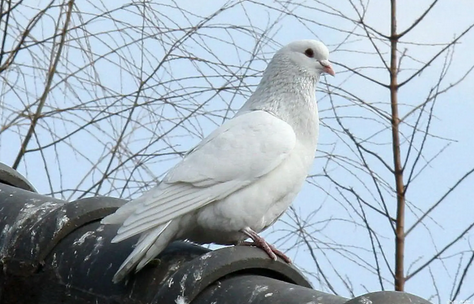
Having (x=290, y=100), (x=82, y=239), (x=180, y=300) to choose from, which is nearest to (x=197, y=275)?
(x=180, y=300)

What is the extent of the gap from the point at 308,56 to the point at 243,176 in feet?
2.70

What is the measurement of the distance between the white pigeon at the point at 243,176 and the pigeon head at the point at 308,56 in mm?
95

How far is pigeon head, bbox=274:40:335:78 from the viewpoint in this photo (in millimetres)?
3621

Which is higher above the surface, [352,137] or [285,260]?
[352,137]

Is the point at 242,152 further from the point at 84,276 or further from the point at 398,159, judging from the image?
the point at 398,159

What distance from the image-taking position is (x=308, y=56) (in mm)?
3676

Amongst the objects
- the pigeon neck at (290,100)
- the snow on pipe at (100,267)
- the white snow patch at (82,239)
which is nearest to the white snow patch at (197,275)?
the snow on pipe at (100,267)

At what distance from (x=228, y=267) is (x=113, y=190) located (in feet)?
7.39

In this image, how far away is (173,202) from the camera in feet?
9.29

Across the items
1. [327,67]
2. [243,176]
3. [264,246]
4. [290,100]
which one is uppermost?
[327,67]

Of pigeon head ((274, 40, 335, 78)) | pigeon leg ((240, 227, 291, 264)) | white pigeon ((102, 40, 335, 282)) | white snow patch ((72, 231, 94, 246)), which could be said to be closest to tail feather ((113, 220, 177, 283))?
white pigeon ((102, 40, 335, 282))

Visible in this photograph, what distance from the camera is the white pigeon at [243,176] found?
2805 millimetres

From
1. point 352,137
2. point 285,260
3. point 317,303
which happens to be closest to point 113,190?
point 352,137

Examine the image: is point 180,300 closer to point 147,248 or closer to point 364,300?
point 147,248
